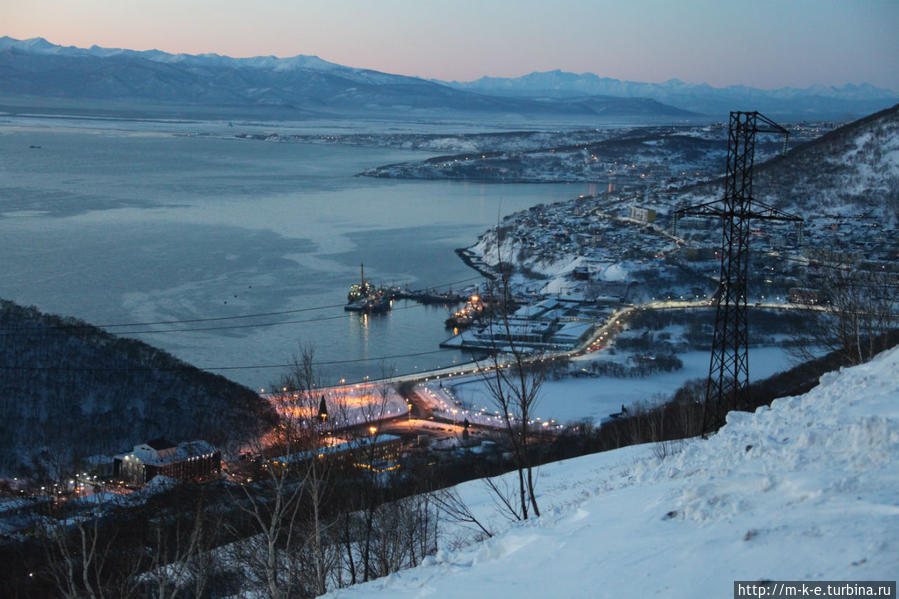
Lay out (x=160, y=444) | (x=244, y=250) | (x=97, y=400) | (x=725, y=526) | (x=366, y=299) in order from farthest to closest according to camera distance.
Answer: (x=244, y=250), (x=366, y=299), (x=97, y=400), (x=160, y=444), (x=725, y=526)

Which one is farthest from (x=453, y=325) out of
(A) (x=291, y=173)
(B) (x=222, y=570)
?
(A) (x=291, y=173)

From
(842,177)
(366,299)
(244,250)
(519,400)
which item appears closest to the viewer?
(519,400)

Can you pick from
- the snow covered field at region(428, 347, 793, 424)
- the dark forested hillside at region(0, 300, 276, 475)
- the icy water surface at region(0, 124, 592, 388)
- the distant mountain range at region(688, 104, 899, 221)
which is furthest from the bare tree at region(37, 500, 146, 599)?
the distant mountain range at region(688, 104, 899, 221)

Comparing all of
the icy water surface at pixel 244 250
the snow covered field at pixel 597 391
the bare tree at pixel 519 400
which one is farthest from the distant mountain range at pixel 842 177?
the bare tree at pixel 519 400

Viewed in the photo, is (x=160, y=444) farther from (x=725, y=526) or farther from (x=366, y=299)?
(x=366, y=299)

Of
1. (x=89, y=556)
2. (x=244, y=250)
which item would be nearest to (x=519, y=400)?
(x=89, y=556)

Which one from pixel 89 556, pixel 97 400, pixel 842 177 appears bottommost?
pixel 97 400

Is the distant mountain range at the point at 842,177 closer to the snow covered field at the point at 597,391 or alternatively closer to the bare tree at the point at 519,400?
the snow covered field at the point at 597,391

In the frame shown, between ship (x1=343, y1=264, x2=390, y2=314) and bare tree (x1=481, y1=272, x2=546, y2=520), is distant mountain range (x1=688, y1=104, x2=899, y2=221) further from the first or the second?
bare tree (x1=481, y1=272, x2=546, y2=520)

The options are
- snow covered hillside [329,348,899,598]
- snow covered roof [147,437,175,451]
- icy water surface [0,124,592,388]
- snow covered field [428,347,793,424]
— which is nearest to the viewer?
snow covered hillside [329,348,899,598]
